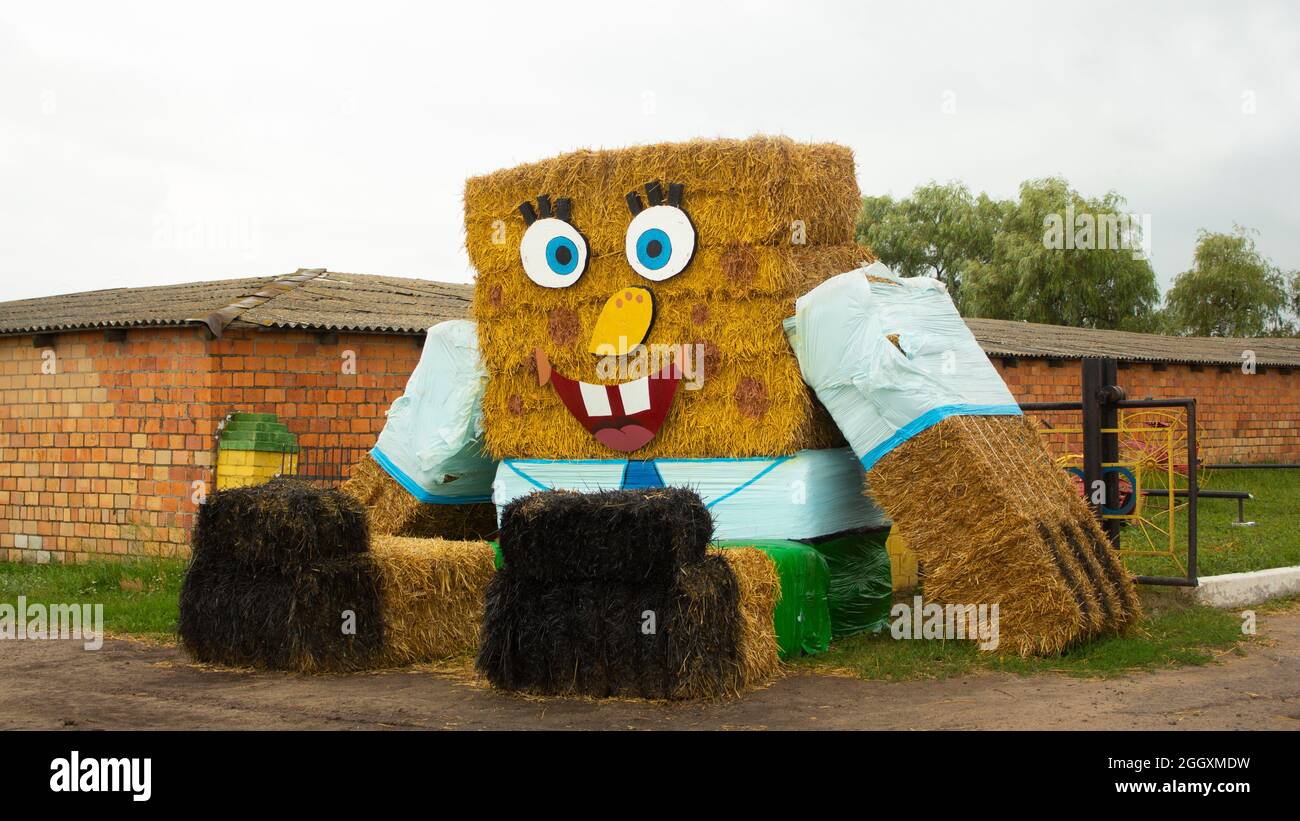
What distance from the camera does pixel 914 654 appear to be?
8211mm

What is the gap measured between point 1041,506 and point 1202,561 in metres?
4.84

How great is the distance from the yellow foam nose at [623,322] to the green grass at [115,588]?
3.96m

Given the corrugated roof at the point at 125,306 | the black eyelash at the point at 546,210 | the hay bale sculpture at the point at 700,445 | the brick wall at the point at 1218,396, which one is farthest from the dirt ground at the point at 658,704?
the brick wall at the point at 1218,396

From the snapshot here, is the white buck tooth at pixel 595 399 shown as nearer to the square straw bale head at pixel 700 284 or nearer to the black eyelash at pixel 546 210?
the square straw bale head at pixel 700 284

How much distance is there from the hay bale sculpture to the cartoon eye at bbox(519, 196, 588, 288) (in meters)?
0.02

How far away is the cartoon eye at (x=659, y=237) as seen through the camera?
9.04 metres

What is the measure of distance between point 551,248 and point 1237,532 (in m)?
9.52

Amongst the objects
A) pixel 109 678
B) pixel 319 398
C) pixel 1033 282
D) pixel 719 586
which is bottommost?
pixel 109 678

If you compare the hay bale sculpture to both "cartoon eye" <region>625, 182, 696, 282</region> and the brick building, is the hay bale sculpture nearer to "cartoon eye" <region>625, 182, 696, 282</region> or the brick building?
"cartoon eye" <region>625, 182, 696, 282</region>

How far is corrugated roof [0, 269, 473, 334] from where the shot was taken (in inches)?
500

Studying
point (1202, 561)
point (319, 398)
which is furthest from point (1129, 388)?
point (319, 398)

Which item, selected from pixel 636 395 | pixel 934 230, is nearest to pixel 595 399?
pixel 636 395

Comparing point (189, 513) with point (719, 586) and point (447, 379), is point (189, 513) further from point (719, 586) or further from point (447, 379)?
point (719, 586)

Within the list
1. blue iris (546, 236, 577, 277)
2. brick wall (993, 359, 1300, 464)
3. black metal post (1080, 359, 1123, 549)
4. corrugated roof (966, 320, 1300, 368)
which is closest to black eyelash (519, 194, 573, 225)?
blue iris (546, 236, 577, 277)
